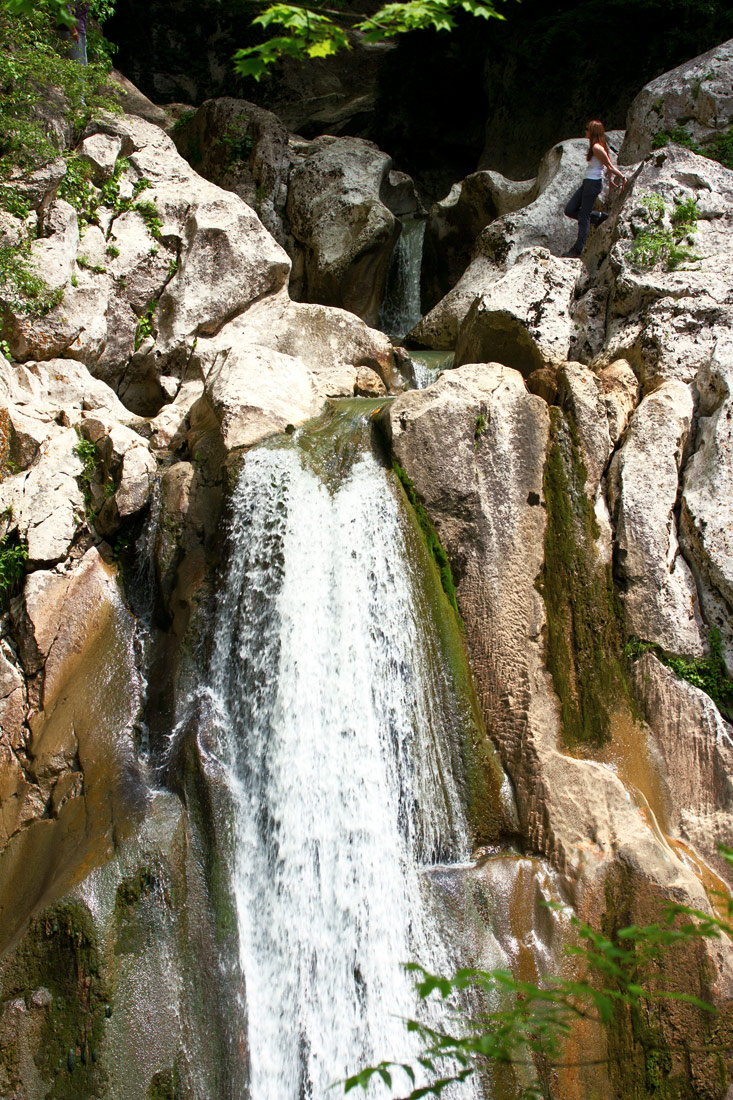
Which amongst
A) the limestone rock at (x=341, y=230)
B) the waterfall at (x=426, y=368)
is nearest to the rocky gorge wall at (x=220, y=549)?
the waterfall at (x=426, y=368)

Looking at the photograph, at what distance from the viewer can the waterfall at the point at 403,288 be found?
44.0 feet

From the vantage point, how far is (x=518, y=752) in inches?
233

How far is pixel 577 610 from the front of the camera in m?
6.48

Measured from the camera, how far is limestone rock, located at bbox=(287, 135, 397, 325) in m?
12.6

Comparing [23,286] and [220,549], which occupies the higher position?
[23,286]

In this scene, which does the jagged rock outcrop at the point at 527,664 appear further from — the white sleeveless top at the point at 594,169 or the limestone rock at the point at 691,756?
the white sleeveless top at the point at 594,169

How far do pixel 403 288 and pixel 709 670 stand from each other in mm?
9697

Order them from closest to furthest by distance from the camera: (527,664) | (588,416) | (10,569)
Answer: (527,664)
(10,569)
(588,416)

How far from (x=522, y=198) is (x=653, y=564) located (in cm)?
902

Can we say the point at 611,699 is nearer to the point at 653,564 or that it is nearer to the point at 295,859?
the point at 653,564

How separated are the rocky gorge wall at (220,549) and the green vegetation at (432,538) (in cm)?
7

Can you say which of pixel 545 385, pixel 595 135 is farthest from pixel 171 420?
pixel 595 135

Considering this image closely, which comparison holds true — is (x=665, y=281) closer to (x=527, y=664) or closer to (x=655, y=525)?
(x=655, y=525)

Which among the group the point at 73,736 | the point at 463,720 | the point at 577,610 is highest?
the point at 577,610
